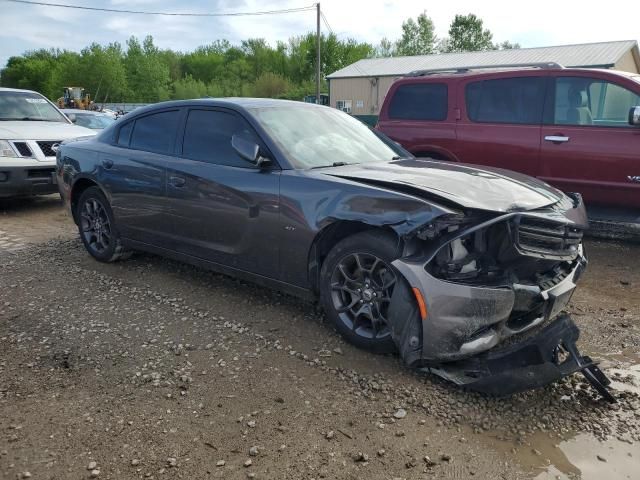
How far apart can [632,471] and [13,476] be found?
274cm

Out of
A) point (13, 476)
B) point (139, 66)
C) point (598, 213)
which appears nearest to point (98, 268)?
point (13, 476)

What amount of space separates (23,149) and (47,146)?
0.37m

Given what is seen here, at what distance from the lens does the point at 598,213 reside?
19.3 feet

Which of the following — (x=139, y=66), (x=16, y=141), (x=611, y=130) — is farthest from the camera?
(x=139, y=66)

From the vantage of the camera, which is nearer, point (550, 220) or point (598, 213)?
point (550, 220)

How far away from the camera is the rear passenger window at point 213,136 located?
415 centimetres

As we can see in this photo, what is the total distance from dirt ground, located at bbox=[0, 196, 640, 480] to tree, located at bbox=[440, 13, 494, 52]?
224 ft

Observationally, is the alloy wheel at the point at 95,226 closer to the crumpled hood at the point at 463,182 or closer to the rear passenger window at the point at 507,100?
the crumpled hood at the point at 463,182

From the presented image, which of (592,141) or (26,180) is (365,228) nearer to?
(592,141)

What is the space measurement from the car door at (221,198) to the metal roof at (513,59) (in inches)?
799

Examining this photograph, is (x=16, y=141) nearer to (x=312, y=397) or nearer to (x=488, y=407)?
(x=312, y=397)

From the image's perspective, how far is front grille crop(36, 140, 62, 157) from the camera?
8.32 metres

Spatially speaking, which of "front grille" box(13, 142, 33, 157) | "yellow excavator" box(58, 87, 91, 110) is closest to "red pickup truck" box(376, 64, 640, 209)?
"front grille" box(13, 142, 33, 157)

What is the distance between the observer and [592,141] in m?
5.95
